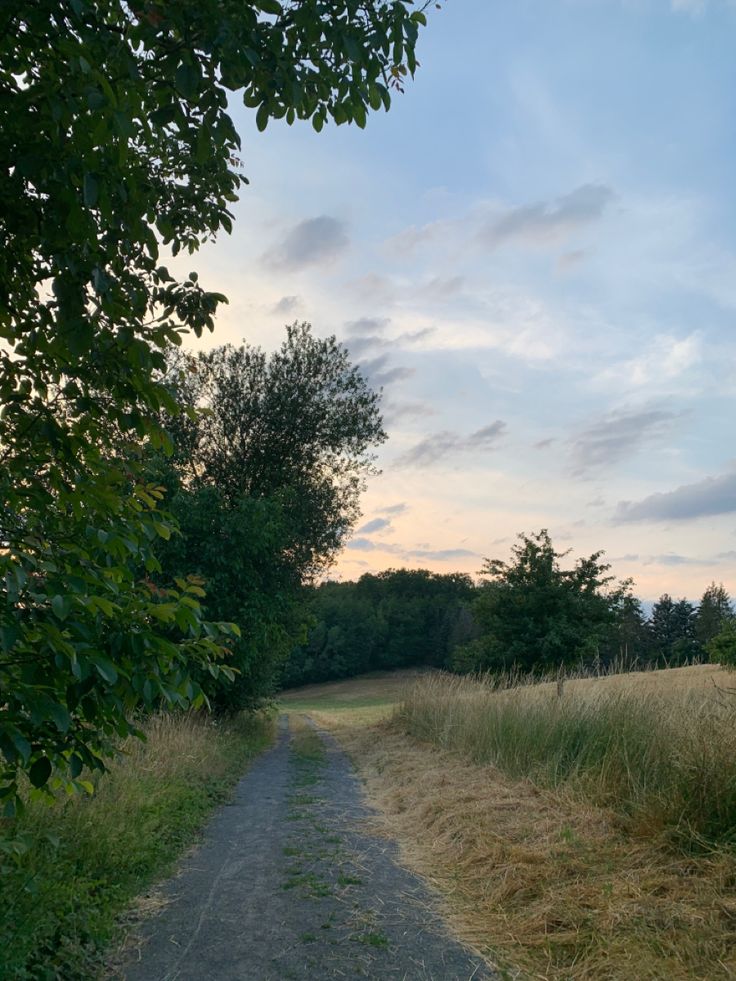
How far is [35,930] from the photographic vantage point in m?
3.99

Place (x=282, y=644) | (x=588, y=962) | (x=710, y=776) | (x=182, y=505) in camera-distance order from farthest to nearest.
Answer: (x=282, y=644), (x=182, y=505), (x=710, y=776), (x=588, y=962)

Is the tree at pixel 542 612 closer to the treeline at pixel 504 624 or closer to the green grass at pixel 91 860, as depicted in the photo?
→ the treeline at pixel 504 624

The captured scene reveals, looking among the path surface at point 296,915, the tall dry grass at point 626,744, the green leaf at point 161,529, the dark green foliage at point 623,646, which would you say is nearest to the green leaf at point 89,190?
the green leaf at point 161,529

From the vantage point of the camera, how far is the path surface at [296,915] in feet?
14.3

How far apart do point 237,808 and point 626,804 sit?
5244 mm

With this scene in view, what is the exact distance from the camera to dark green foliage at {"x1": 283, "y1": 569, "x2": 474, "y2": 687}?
89375 millimetres

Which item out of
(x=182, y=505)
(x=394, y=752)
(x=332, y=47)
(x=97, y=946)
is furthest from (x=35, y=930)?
(x=182, y=505)

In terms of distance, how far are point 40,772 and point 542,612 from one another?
2189cm

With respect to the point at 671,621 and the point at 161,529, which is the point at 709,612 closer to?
the point at 671,621

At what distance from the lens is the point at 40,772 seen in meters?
2.53

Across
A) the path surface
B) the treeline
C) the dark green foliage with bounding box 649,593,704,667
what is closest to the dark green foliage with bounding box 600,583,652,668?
the treeline

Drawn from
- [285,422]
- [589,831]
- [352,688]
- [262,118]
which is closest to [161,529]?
[262,118]

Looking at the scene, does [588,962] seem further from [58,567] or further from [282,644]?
[282,644]

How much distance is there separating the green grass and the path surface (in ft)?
0.93
